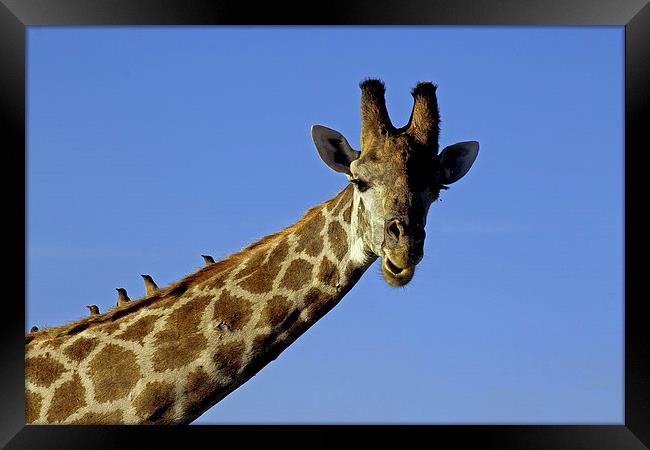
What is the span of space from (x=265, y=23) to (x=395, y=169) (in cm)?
167

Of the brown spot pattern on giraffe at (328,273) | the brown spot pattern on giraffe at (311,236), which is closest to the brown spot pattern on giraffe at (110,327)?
the brown spot pattern on giraffe at (311,236)

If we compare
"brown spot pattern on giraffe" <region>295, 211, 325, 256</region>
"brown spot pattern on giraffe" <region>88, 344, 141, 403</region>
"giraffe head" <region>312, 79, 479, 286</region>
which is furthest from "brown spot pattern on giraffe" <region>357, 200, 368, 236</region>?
"brown spot pattern on giraffe" <region>88, 344, 141, 403</region>

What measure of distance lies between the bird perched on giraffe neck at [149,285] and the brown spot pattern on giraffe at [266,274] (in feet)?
2.86

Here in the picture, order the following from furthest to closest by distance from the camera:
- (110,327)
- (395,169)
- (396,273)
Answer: (110,327) < (395,169) < (396,273)

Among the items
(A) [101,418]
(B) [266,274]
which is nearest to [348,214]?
(B) [266,274]

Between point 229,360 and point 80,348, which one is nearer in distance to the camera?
point 229,360

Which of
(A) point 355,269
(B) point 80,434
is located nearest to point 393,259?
(A) point 355,269

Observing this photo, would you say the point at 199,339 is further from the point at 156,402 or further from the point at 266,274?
the point at 266,274

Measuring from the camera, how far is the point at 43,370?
11.6 metres

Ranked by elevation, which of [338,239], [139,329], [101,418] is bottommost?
[101,418]

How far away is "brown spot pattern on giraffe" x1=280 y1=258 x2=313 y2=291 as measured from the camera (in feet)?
37.7

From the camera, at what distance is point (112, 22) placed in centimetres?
1106
